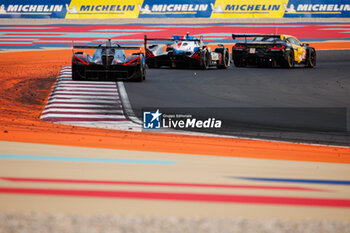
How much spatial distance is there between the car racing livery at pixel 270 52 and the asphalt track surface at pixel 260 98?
341mm

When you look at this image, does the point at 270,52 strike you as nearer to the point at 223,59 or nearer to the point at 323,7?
the point at 223,59

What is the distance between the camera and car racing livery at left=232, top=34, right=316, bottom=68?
19703 millimetres

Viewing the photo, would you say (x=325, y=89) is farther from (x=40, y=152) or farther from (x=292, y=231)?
(x=292, y=231)

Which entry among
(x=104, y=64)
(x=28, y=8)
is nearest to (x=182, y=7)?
(x=28, y=8)

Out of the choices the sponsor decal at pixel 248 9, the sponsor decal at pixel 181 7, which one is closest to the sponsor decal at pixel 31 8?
the sponsor decal at pixel 181 7

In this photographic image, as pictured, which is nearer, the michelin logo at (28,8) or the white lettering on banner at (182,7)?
the michelin logo at (28,8)

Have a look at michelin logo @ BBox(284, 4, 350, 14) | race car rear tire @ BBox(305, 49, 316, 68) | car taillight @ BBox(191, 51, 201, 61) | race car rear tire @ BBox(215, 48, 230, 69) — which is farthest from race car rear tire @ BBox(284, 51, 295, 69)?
michelin logo @ BBox(284, 4, 350, 14)

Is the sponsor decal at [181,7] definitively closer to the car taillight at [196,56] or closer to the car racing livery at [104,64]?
the car taillight at [196,56]

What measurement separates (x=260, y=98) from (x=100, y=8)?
87.7ft

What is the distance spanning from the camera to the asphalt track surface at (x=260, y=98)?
9312 millimetres

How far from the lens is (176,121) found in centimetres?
985

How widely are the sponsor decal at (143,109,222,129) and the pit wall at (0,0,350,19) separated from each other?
2852 centimetres

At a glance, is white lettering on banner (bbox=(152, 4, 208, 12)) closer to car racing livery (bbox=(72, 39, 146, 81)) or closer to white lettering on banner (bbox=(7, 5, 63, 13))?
white lettering on banner (bbox=(7, 5, 63, 13))

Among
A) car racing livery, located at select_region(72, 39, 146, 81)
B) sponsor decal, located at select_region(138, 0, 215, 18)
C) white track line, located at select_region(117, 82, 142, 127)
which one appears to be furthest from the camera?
sponsor decal, located at select_region(138, 0, 215, 18)
